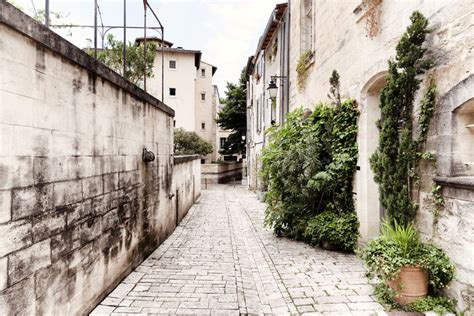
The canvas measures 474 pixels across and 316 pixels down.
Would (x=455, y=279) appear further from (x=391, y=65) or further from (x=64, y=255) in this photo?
(x=64, y=255)

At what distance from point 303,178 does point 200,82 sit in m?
28.4

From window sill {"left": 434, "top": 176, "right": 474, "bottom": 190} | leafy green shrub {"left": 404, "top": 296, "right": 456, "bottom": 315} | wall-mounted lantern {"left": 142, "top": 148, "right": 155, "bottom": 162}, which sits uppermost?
wall-mounted lantern {"left": 142, "top": 148, "right": 155, "bottom": 162}

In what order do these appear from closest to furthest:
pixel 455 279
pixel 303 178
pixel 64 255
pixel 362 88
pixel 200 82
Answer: pixel 64 255
pixel 455 279
pixel 362 88
pixel 303 178
pixel 200 82

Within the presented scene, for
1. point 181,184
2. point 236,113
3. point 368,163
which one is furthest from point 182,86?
point 368,163

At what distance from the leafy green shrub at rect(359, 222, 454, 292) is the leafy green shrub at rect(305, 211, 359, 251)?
206 cm

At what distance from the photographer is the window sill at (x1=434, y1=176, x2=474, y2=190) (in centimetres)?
321

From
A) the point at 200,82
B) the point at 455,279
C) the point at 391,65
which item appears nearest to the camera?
the point at 455,279

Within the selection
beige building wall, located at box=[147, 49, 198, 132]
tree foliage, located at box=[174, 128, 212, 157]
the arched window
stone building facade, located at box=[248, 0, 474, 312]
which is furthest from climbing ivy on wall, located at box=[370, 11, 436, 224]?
beige building wall, located at box=[147, 49, 198, 132]

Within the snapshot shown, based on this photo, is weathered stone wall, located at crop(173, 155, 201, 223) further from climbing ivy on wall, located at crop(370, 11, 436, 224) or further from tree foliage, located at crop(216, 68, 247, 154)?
tree foliage, located at crop(216, 68, 247, 154)

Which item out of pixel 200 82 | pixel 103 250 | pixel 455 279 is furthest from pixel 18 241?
pixel 200 82

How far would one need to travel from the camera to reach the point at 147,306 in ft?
12.5

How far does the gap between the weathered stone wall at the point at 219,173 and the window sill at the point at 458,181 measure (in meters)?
19.1

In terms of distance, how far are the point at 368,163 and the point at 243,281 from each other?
10.2 ft

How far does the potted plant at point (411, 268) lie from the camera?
139 inches
